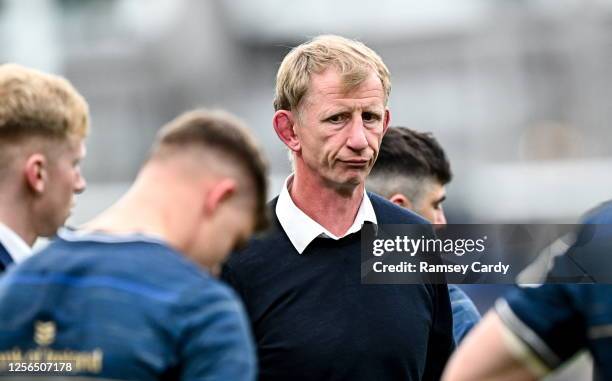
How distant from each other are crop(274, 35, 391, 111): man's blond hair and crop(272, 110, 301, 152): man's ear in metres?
0.03

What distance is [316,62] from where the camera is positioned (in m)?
4.04

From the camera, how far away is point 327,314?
3.73 metres

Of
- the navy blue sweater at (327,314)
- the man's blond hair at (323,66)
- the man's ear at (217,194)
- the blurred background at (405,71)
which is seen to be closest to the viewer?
the man's ear at (217,194)

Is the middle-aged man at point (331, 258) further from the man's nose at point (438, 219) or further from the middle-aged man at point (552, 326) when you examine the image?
the middle-aged man at point (552, 326)

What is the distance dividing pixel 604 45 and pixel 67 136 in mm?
10937

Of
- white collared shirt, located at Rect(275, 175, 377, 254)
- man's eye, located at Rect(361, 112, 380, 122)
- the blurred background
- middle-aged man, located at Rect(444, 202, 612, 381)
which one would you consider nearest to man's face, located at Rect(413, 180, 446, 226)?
white collared shirt, located at Rect(275, 175, 377, 254)

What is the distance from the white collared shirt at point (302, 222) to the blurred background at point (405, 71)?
8112 millimetres


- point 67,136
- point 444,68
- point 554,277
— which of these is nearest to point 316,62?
point 67,136

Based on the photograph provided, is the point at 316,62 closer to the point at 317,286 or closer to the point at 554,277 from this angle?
the point at 317,286

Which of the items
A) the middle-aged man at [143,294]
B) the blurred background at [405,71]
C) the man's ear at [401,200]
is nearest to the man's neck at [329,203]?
the man's ear at [401,200]

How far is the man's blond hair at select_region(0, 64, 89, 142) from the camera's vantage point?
10.8 ft

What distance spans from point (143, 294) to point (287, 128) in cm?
166

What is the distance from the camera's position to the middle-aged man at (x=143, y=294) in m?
2.47

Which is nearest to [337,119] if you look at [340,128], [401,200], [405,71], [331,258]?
[340,128]
